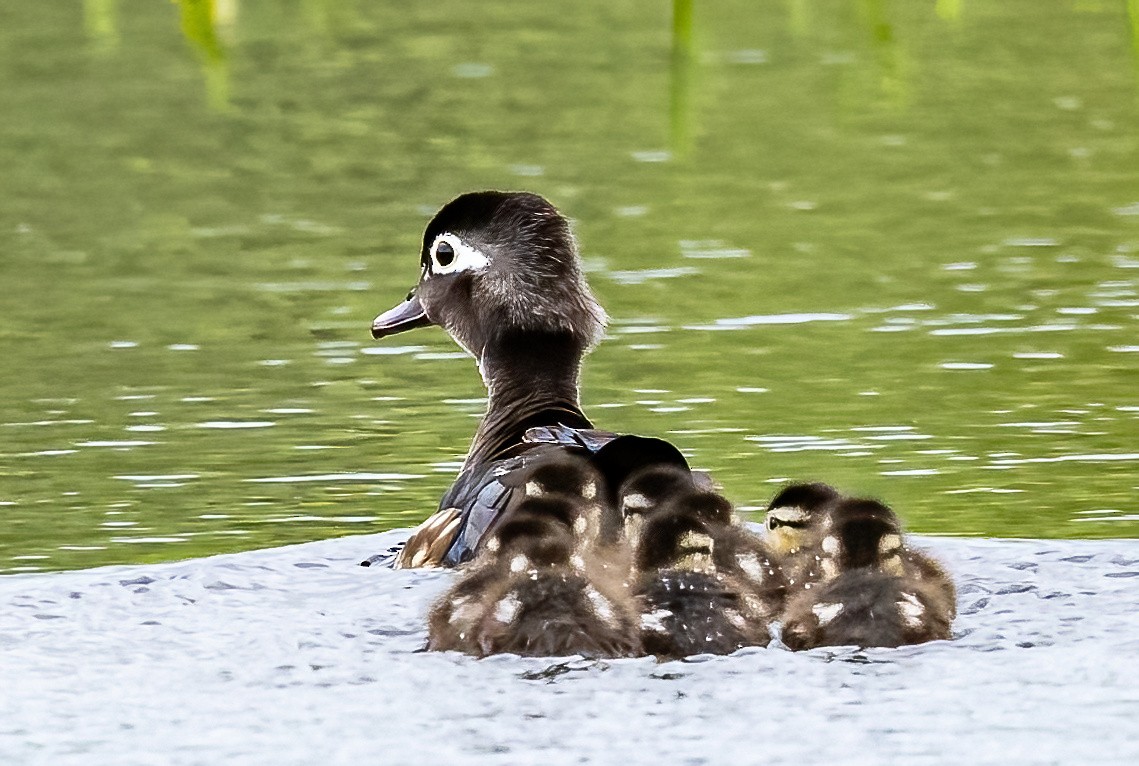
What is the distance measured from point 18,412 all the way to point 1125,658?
210 inches

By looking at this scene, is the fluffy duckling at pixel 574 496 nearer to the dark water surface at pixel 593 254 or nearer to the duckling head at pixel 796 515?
the duckling head at pixel 796 515

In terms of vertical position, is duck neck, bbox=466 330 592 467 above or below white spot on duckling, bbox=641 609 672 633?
above

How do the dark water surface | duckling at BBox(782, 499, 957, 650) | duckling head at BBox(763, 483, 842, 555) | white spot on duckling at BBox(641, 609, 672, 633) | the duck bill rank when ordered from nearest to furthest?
white spot on duckling at BBox(641, 609, 672, 633)
duckling at BBox(782, 499, 957, 650)
duckling head at BBox(763, 483, 842, 555)
the duck bill
the dark water surface

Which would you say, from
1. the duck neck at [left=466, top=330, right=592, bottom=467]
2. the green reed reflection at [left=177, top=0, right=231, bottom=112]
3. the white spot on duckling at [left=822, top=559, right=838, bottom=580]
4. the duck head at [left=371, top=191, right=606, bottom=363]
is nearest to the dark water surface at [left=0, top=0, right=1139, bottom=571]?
the green reed reflection at [left=177, top=0, right=231, bottom=112]

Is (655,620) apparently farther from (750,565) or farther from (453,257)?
(453,257)

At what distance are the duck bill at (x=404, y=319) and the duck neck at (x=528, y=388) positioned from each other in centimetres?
55

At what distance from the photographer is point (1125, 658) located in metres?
5.67

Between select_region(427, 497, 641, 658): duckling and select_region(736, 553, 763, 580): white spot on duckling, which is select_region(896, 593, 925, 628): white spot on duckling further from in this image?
select_region(427, 497, 641, 658): duckling

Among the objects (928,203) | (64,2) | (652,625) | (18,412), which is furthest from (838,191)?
(64,2)

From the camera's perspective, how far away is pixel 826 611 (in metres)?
6.02

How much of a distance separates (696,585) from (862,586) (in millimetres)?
423

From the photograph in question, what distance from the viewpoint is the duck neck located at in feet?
24.2

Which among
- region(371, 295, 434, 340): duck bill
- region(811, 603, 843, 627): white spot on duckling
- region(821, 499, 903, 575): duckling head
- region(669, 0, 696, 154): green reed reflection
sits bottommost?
region(811, 603, 843, 627): white spot on duckling

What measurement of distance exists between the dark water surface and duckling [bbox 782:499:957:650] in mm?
1170
